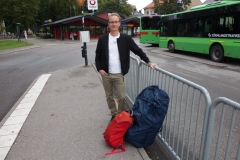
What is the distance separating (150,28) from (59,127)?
18832mm

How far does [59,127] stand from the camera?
12.5 ft

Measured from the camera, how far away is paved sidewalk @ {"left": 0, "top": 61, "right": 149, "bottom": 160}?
299 centimetres

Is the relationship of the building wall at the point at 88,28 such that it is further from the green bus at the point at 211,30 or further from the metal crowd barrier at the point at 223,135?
the metal crowd barrier at the point at 223,135

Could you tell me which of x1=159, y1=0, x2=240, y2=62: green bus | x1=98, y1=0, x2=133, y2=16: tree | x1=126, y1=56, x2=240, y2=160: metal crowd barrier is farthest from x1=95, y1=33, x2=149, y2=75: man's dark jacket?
x1=98, y1=0, x2=133, y2=16: tree

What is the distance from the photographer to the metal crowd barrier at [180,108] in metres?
2.14

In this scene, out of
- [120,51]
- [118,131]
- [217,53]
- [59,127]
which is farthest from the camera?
[217,53]

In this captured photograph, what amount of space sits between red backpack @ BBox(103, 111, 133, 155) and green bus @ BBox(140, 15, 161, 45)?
62.6 ft

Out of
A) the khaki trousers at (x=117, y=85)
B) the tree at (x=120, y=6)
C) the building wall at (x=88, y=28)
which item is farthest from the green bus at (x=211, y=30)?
the tree at (x=120, y=6)

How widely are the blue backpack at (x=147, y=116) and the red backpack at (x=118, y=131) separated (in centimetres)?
8

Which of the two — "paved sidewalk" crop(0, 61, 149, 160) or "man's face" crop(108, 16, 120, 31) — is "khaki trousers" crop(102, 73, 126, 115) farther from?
"man's face" crop(108, 16, 120, 31)

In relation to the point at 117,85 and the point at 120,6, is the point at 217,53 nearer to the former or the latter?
the point at 117,85

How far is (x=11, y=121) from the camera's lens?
4.13 m

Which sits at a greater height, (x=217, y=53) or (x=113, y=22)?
Answer: (x=113, y=22)

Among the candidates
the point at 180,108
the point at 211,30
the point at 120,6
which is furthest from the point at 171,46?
the point at 120,6
